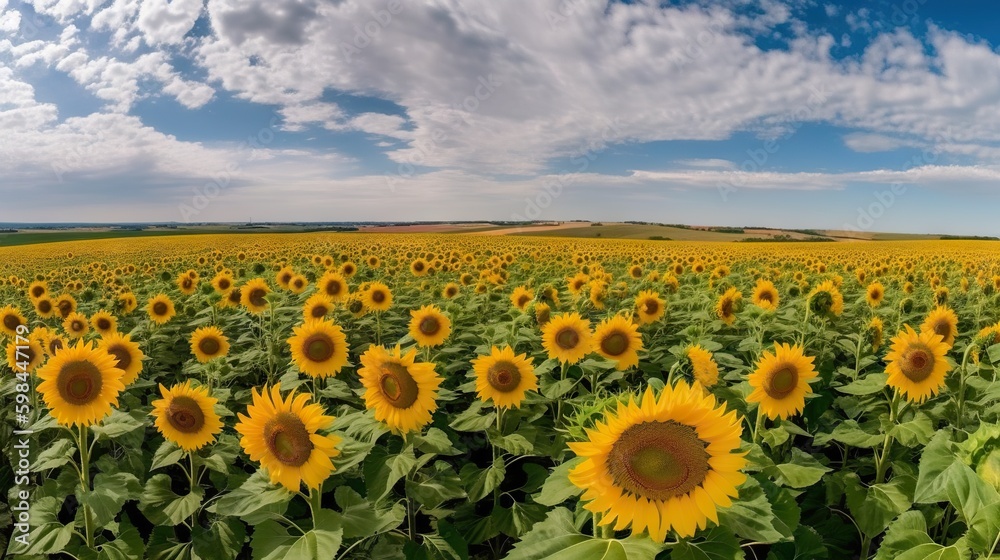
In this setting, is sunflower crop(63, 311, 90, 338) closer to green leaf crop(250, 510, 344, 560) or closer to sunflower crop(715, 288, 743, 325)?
green leaf crop(250, 510, 344, 560)

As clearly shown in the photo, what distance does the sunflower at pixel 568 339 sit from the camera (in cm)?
481

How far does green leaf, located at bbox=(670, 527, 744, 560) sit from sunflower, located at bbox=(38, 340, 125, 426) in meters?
3.64

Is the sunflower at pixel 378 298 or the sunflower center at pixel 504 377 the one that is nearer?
the sunflower center at pixel 504 377

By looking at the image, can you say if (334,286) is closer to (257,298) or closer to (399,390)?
(257,298)

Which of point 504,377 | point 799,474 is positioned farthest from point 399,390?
point 799,474

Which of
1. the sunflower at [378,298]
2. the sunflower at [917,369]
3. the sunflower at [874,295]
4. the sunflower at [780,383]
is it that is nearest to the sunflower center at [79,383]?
the sunflower at [378,298]

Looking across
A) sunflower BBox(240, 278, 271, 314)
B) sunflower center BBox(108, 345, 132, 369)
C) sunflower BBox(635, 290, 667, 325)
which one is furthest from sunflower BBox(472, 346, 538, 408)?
sunflower BBox(240, 278, 271, 314)

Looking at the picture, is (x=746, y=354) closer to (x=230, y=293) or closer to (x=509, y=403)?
(x=509, y=403)

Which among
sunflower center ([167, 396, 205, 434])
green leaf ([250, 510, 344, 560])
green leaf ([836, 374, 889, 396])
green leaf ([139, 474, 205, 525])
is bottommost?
green leaf ([139, 474, 205, 525])

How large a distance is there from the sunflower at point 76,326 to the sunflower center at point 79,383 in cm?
402

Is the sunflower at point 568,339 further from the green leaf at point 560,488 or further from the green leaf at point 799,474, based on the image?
the green leaf at point 560,488

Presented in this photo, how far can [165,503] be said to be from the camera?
12.2ft

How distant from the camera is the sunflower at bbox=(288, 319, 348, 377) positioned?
4.85 m

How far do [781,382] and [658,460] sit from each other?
7.17 ft
